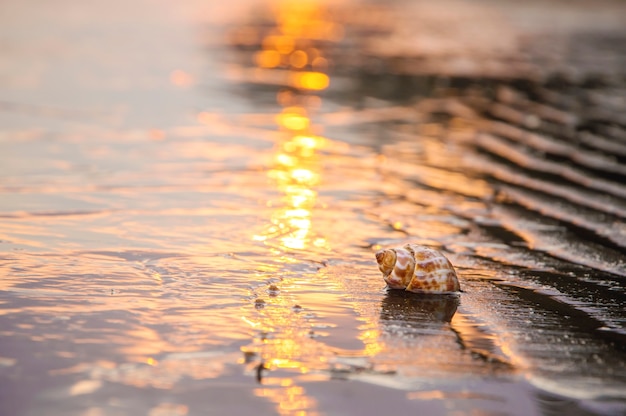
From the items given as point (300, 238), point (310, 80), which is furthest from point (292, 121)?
point (300, 238)

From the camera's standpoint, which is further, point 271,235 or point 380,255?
point 271,235

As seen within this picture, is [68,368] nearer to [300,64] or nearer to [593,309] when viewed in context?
[593,309]

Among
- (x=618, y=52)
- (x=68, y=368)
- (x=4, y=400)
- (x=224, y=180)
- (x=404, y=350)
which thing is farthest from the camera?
(x=618, y=52)

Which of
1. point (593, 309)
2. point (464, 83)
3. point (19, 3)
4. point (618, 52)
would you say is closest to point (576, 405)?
point (593, 309)

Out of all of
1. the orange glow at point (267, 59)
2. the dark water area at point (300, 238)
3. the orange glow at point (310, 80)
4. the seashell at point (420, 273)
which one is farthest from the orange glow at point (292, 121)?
the seashell at point (420, 273)

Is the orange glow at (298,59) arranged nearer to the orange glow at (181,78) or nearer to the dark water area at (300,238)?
the dark water area at (300,238)

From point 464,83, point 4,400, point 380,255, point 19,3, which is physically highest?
point 19,3
